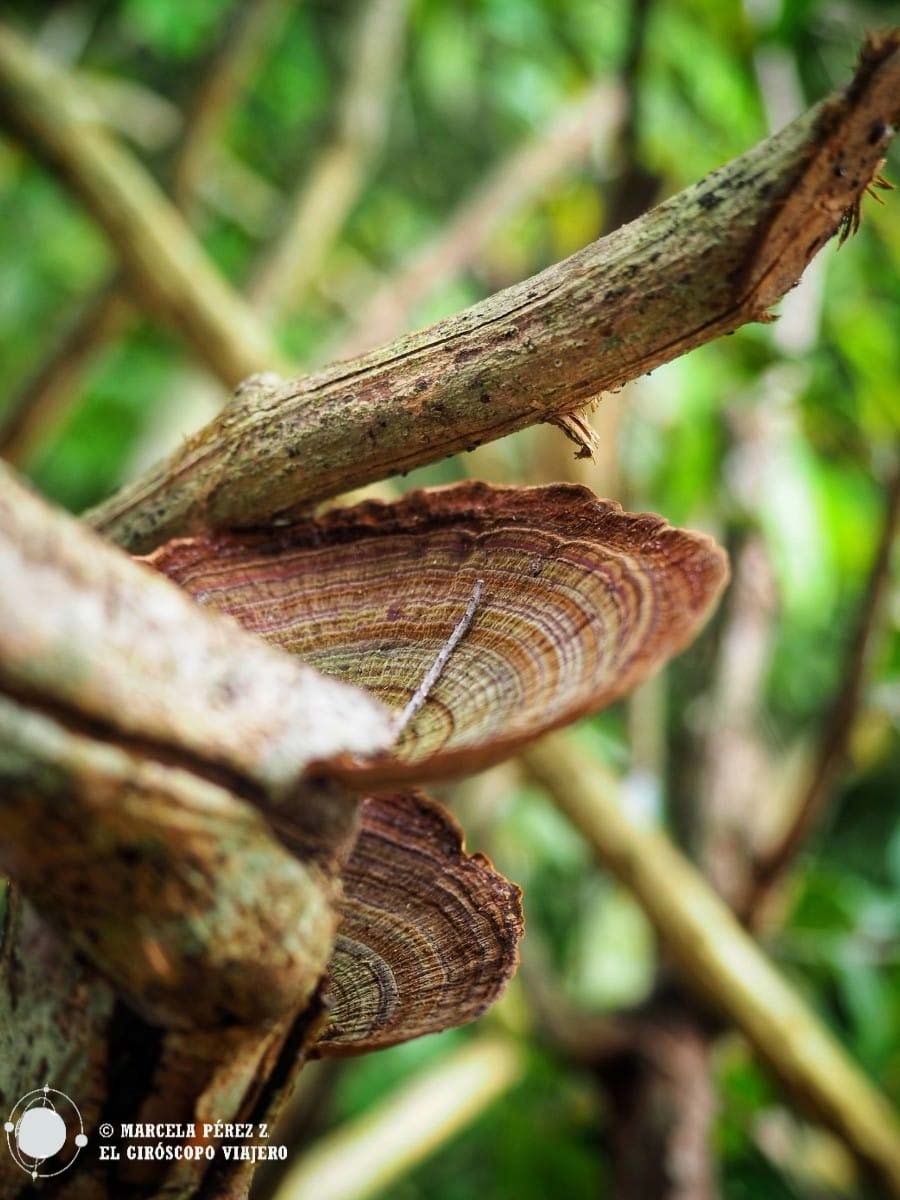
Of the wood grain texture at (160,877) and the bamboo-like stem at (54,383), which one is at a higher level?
the bamboo-like stem at (54,383)

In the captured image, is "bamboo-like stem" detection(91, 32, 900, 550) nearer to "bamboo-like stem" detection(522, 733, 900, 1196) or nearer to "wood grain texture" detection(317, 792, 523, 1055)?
"wood grain texture" detection(317, 792, 523, 1055)

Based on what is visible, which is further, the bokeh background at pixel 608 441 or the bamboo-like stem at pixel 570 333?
the bokeh background at pixel 608 441

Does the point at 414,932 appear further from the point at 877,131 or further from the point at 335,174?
the point at 335,174

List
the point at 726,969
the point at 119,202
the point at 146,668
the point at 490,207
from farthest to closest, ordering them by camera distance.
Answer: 1. the point at 490,207
2. the point at 119,202
3. the point at 726,969
4. the point at 146,668

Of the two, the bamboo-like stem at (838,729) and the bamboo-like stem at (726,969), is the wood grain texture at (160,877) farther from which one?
the bamboo-like stem at (838,729)

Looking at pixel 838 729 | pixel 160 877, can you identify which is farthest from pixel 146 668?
pixel 838 729

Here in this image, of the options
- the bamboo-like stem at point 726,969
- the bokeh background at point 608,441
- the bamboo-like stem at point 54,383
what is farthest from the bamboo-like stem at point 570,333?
the bamboo-like stem at point 54,383
